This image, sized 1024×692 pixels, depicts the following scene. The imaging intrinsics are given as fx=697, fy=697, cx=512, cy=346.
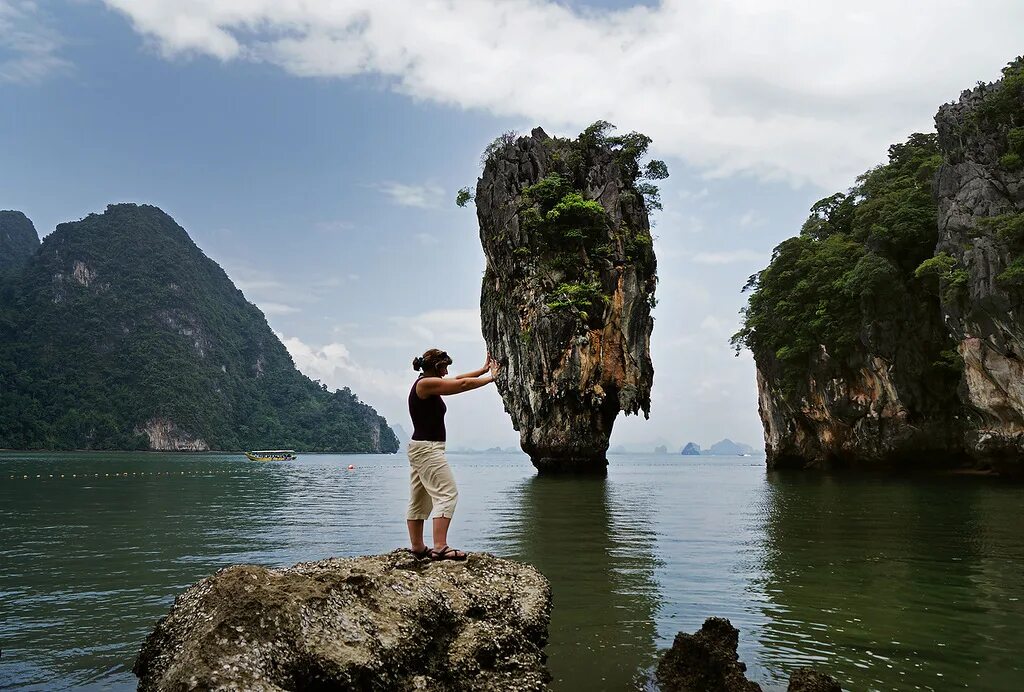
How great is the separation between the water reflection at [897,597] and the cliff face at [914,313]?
1216 centimetres

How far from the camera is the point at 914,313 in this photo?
36.0 m

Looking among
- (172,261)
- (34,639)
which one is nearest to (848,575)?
(34,639)

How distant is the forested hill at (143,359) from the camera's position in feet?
346

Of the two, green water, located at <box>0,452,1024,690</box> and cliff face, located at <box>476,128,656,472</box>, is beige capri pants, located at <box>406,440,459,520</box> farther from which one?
cliff face, located at <box>476,128,656,472</box>

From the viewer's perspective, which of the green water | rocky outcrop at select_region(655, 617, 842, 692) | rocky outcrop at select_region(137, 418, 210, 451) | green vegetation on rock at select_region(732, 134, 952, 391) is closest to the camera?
rocky outcrop at select_region(655, 617, 842, 692)

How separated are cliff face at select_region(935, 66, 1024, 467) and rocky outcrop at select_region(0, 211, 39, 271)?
6579 inches

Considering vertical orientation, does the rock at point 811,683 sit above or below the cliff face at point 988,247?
below

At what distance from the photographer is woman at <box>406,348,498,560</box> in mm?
5613

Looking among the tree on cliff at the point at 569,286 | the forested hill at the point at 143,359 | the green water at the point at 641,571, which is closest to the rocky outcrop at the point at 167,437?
the forested hill at the point at 143,359

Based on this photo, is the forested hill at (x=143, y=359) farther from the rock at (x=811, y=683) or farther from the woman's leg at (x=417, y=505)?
the rock at (x=811, y=683)

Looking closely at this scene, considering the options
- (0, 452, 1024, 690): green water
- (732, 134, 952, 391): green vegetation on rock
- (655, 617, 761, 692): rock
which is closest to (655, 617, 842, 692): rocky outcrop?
(655, 617, 761, 692): rock

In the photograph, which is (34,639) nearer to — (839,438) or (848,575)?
(848,575)

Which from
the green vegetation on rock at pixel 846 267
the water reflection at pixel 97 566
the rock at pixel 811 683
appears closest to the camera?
the rock at pixel 811 683

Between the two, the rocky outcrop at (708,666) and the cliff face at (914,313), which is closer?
the rocky outcrop at (708,666)
